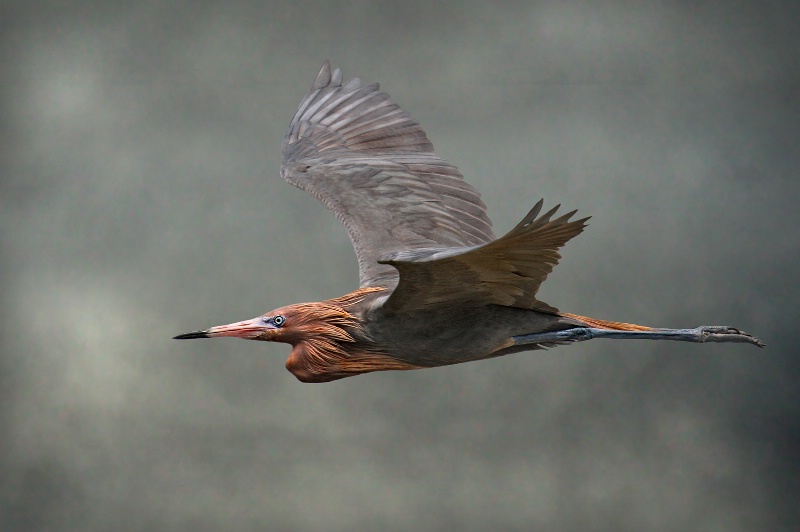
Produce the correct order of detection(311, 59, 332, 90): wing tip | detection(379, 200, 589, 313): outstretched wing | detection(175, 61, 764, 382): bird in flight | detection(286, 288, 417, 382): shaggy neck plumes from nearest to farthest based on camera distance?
detection(379, 200, 589, 313): outstretched wing < detection(175, 61, 764, 382): bird in flight < detection(286, 288, 417, 382): shaggy neck plumes < detection(311, 59, 332, 90): wing tip

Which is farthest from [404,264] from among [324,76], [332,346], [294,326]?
[324,76]

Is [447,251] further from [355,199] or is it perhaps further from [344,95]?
[344,95]

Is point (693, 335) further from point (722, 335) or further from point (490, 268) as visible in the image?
point (490, 268)

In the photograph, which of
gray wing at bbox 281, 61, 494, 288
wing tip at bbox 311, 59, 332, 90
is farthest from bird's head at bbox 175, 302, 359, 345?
wing tip at bbox 311, 59, 332, 90

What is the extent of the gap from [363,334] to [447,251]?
100cm

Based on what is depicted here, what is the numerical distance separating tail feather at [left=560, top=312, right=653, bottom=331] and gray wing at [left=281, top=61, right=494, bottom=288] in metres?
1.15

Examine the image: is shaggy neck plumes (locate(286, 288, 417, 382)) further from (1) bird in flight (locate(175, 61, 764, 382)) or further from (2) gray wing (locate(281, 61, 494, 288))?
(2) gray wing (locate(281, 61, 494, 288))

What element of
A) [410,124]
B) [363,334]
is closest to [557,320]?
[363,334]

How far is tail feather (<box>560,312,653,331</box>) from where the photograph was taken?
7.71 metres

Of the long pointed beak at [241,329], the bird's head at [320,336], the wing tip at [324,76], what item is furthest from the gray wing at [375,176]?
the long pointed beak at [241,329]

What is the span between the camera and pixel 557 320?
7.58 metres

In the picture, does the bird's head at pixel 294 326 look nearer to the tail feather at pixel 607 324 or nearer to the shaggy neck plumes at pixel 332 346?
the shaggy neck plumes at pixel 332 346

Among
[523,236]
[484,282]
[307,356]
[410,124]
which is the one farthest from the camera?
[410,124]

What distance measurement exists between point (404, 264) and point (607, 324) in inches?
66.1
